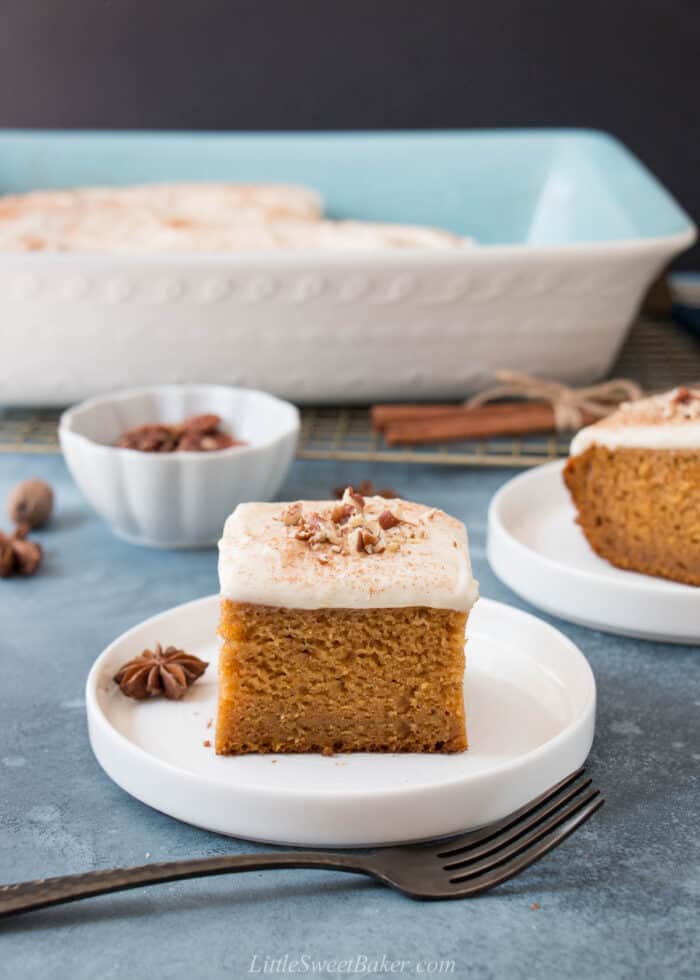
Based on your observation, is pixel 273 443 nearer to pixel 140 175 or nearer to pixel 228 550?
pixel 228 550

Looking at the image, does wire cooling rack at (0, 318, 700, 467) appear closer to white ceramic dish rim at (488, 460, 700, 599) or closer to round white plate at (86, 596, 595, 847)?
white ceramic dish rim at (488, 460, 700, 599)

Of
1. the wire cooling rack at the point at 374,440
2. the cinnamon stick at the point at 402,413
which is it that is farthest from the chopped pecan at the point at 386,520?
the cinnamon stick at the point at 402,413

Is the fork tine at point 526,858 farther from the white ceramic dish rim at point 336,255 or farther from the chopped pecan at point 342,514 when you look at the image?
the white ceramic dish rim at point 336,255

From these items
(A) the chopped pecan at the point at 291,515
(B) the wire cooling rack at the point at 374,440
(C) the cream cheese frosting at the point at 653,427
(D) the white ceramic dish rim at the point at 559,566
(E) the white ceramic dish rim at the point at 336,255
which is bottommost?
(B) the wire cooling rack at the point at 374,440

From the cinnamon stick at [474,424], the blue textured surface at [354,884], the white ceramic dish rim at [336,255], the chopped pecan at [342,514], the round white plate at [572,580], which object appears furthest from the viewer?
the cinnamon stick at [474,424]

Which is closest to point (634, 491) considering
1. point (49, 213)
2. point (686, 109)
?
point (49, 213)

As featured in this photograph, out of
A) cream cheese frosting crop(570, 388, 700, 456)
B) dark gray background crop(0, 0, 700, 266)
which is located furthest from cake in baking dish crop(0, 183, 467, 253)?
cream cheese frosting crop(570, 388, 700, 456)
